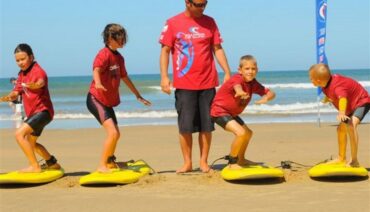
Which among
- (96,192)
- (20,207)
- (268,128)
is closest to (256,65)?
(96,192)

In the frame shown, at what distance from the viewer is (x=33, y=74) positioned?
5961mm

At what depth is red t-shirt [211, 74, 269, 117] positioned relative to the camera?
583 centimetres

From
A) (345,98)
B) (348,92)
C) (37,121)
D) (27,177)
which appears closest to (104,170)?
(27,177)

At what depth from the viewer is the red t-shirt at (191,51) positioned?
5.92 m

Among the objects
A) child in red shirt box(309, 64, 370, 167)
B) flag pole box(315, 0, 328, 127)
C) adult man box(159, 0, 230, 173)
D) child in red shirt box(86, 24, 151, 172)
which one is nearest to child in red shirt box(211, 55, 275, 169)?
adult man box(159, 0, 230, 173)

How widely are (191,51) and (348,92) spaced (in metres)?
1.75

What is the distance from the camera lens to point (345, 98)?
5602 mm

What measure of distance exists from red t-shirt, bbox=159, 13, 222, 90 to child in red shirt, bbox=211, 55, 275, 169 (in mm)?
243

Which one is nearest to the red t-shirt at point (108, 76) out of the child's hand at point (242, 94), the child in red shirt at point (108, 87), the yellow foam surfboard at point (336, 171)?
the child in red shirt at point (108, 87)

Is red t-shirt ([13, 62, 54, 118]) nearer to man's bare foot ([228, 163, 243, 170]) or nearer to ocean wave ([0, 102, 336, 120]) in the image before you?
man's bare foot ([228, 163, 243, 170])

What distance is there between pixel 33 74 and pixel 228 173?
2390 mm

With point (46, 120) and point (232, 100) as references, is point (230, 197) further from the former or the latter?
point (46, 120)

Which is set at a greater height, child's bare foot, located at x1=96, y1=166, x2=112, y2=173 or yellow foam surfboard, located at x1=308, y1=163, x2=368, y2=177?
child's bare foot, located at x1=96, y1=166, x2=112, y2=173

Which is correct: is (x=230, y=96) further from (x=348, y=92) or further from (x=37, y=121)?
(x=37, y=121)
